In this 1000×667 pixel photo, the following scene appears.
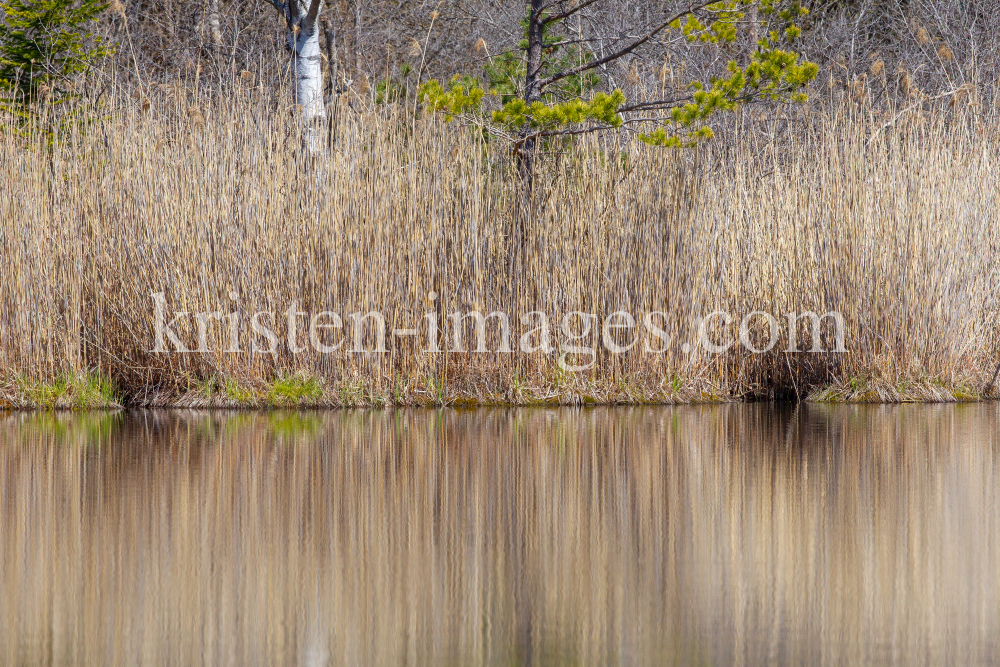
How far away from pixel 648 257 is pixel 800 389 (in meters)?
1.46

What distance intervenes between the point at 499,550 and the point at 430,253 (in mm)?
3639

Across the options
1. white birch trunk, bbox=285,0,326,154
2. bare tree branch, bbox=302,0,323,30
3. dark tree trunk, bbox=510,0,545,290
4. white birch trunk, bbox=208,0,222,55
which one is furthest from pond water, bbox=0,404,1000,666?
white birch trunk, bbox=208,0,222,55

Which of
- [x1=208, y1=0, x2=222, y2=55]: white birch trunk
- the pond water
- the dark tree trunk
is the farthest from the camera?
[x1=208, y1=0, x2=222, y2=55]: white birch trunk

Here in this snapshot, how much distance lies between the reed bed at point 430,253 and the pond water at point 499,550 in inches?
51.7

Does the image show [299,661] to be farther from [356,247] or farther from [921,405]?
[921,405]

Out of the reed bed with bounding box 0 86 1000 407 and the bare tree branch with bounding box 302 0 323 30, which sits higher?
the bare tree branch with bounding box 302 0 323 30

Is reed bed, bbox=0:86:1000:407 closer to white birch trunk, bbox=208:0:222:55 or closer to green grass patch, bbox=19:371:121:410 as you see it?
green grass patch, bbox=19:371:121:410

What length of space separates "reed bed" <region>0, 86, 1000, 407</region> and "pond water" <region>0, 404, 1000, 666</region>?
4.31 ft

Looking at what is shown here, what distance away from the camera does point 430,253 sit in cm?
634

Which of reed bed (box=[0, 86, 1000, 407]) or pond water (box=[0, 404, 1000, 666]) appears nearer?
pond water (box=[0, 404, 1000, 666])

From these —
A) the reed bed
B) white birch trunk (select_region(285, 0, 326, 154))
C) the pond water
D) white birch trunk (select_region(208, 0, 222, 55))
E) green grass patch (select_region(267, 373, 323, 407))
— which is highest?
white birch trunk (select_region(208, 0, 222, 55))

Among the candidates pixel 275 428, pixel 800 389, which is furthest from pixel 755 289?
pixel 275 428

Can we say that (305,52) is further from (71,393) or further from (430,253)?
(71,393)

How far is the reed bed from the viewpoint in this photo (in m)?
6.25
